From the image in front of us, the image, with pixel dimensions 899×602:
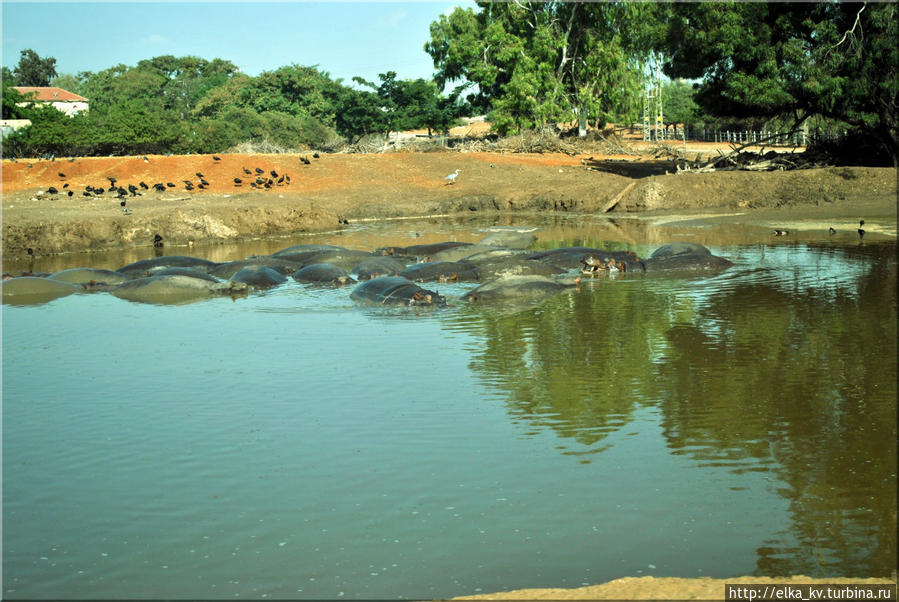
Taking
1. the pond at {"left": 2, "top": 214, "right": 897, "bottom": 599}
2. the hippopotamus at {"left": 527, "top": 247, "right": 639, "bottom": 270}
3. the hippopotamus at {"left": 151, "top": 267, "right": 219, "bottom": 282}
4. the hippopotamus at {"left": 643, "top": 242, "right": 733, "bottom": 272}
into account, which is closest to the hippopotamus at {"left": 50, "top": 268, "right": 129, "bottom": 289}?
the hippopotamus at {"left": 151, "top": 267, "right": 219, "bottom": 282}

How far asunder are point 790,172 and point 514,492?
74.1 feet

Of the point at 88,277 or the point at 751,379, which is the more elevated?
the point at 88,277

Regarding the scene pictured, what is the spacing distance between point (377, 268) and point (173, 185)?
15.5 m

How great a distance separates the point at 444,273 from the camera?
609 inches

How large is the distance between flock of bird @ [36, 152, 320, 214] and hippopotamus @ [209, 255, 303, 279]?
9549mm

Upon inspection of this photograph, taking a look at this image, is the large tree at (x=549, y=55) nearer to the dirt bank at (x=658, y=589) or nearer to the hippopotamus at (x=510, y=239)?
the hippopotamus at (x=510, y=239)

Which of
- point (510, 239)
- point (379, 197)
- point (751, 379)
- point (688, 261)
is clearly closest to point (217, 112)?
point (379, 197)

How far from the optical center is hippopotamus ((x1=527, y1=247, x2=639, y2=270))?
53.0 feet

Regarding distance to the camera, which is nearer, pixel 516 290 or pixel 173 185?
pixel 516 290

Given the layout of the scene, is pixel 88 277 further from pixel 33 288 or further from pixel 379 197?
pixel 379 197

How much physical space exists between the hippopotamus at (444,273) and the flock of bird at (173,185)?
12935 millimetres

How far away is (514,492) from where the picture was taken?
6180 millimetres

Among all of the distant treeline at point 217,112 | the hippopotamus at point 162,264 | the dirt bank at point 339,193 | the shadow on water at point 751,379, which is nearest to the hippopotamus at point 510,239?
the shadow on water at point 751,379

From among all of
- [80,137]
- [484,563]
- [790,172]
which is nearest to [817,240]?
[790,172]
